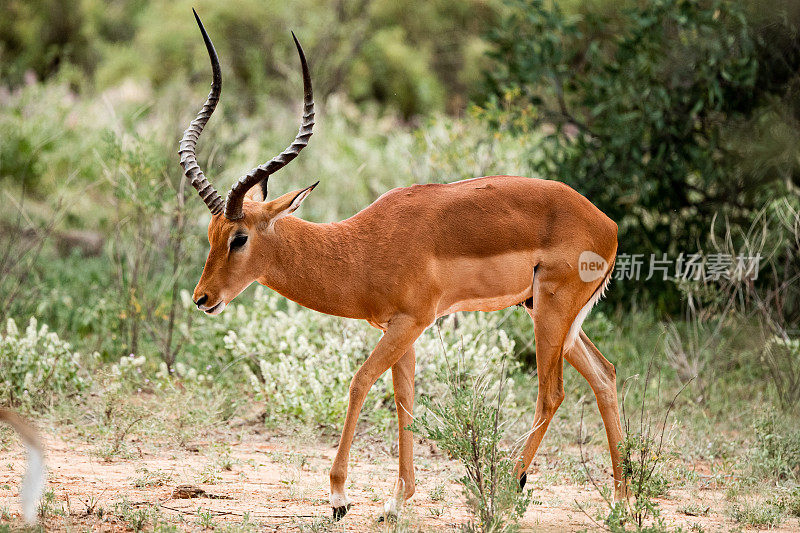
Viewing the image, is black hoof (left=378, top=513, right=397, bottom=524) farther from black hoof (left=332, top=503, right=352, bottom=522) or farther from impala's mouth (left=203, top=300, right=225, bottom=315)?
impala's mouth (left=203, top=300, right=225, bottom=315)

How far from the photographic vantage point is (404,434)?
4.88 m

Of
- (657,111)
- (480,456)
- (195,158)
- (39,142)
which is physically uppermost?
(39,142)

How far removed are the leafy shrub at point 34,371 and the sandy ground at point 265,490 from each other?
23.2 inches

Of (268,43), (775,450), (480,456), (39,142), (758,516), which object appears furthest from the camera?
(268,43)

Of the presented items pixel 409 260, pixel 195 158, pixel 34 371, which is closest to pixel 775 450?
pixel 409 260

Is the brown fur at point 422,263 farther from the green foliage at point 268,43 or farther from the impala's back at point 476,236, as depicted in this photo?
the green foliage at point 268,43

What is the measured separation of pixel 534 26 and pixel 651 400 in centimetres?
436

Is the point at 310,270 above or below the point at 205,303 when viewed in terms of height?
above

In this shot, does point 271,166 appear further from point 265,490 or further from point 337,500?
point 265,490

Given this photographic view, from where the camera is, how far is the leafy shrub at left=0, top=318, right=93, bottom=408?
6715 millimetres

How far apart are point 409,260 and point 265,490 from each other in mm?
1746

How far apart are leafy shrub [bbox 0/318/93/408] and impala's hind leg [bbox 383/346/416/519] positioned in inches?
116

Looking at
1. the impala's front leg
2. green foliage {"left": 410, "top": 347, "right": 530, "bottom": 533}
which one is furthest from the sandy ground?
green foliage {"left": 410, "top": 347, "right": 530, "bottom": 533}

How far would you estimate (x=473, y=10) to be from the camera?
26969mm
